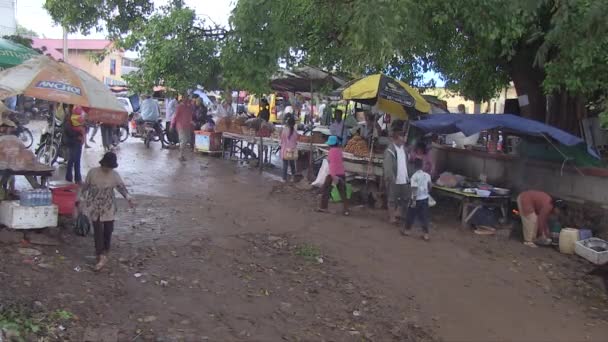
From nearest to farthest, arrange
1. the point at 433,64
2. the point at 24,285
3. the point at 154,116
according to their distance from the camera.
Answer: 1. the point at 24,285
2. the point at 433,64
3. the point at 154,116

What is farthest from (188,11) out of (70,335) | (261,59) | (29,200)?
(70,335)

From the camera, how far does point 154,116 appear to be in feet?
60.3

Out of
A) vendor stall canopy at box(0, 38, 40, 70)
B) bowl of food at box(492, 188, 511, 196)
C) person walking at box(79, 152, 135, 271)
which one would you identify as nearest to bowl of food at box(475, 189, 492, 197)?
bowl of food at box(492, 188, 511, 196)

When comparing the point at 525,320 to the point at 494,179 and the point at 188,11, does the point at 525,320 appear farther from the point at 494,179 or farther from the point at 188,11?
the point at 188,11

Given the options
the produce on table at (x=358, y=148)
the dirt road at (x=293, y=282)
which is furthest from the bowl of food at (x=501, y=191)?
the produce on table at (x=358, y=148)

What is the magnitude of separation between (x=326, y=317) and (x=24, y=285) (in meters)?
3.00

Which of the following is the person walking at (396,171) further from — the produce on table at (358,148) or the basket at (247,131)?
the basket at (247,131)

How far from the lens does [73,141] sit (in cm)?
1077

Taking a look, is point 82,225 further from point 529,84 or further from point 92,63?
point 92,63

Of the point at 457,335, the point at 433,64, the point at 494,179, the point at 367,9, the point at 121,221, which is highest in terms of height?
the point at 433,64

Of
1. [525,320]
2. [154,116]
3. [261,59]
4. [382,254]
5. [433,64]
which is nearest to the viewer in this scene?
[525,320]

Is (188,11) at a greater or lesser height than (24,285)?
greater

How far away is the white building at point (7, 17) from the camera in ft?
104

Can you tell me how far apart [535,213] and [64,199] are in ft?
24.4
